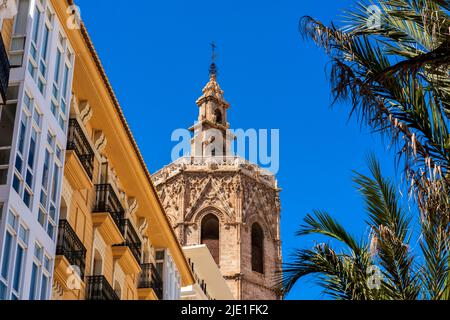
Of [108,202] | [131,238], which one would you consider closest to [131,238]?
[131,238]

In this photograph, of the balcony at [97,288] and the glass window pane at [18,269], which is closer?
the glass window pane at [18,269]

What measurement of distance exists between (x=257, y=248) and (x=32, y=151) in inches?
1852

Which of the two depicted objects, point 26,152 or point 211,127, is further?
point 211,127

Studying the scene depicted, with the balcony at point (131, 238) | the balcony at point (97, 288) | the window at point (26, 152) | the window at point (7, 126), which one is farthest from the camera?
the balcony at point (131, 238)

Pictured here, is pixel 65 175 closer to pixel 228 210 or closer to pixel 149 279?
pixel 149 279

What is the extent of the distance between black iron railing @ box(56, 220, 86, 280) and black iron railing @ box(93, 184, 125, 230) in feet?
6.30

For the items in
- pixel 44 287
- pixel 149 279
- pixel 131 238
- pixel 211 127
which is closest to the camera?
pixel 44 287

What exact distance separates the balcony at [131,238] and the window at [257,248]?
1453 inches

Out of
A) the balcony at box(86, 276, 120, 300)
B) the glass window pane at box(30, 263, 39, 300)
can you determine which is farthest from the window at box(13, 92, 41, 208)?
the balcony at box(86, 276, 120, 300)

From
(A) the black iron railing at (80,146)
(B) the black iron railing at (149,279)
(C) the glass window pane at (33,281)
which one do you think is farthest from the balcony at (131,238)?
(C) the glass window pane at (33,281)

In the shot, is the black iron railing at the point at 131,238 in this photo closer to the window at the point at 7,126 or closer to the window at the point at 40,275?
the window at the point at 40,275

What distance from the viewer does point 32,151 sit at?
1427cm

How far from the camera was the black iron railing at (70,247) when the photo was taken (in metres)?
15.9
